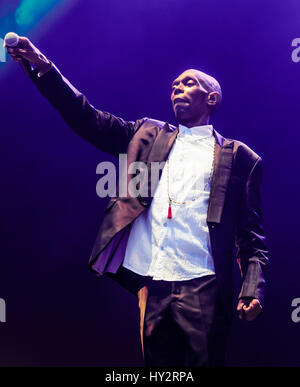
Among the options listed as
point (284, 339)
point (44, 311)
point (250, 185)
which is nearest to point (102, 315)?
point (44, 311)

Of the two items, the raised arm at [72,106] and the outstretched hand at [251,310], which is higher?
the raised arm at [72,106]

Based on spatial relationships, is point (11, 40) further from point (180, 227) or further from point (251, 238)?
point (251, 238)

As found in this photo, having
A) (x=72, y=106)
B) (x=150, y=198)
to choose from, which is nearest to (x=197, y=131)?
(x=150, y=198)

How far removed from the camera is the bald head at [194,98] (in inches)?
78.7

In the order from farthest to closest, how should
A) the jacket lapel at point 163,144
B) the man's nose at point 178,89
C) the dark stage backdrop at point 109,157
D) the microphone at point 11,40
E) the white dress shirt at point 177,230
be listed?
the dark stage backdrop at point 109,157 < the man's nose at point 178,89 < the jacket lapel at point 163,144 < the white dress shirt at point 177,230 < the microphone at point 11,40

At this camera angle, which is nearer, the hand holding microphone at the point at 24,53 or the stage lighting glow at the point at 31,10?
the hand holding microphone at the point at 24,53

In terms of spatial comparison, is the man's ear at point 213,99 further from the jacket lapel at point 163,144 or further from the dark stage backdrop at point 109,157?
the dark stage backdrop at point 109,157

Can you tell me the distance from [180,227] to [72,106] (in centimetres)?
57

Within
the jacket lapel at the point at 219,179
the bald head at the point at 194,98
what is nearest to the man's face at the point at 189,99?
the bald head at the point at 194,98

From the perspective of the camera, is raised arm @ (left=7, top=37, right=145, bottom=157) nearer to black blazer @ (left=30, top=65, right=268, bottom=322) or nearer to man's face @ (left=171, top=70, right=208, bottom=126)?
black blazer @ (left=30, top=65, right=268, bottom=322)

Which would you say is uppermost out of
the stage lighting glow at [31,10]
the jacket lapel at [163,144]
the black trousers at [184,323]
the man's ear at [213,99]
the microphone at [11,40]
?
the stage lighting glow at [31,10]

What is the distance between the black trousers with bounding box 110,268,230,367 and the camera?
1643 mm

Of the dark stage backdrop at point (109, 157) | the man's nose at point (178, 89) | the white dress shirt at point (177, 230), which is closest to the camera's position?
the white dress shirt at point (177, 230)
